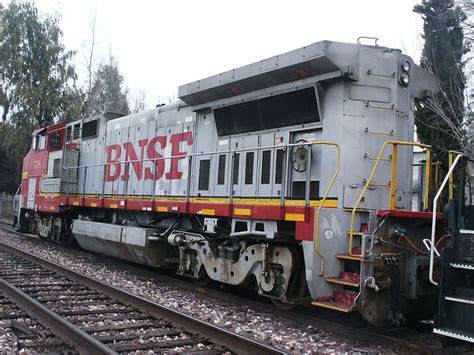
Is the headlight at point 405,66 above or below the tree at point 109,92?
below

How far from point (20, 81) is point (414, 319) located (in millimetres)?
33519

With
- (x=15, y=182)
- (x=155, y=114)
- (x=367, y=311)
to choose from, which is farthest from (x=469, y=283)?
(x=15, y=182)

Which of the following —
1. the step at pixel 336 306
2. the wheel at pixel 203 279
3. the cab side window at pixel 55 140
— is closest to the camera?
the step at pixel 336 306

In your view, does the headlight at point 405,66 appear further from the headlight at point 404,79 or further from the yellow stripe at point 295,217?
the yellow stripe at point 295,217

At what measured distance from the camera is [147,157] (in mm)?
11250

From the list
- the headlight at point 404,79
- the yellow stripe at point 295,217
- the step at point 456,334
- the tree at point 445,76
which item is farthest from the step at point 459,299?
the tree at point 445,76

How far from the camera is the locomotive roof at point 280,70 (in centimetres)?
659

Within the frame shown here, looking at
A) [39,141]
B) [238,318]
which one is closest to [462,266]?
[238,318]

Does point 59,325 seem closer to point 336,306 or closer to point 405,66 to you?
point 336,306

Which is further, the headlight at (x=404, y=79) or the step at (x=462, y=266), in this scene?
→ the headlight at (x=404, y=79)

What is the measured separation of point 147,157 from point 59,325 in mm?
5915

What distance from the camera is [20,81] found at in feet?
109

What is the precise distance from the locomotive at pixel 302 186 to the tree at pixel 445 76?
28.6ft

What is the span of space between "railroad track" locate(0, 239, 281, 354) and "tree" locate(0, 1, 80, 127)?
1064 inches
